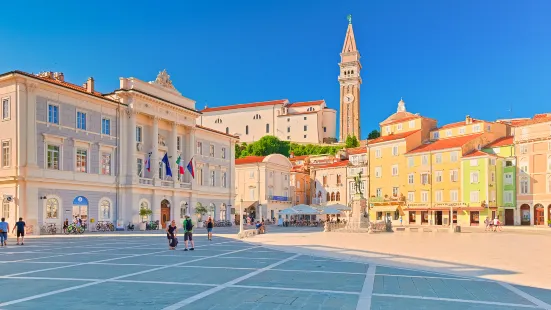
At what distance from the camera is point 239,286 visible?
12.4 meters

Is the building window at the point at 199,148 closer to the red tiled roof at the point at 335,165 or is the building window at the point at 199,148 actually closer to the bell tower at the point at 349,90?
the red tiled roof at the point at 335,165

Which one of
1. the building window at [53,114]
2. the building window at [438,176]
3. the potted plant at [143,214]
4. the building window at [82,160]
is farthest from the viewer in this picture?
the building window at [438,176]

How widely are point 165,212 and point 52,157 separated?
15.2 m

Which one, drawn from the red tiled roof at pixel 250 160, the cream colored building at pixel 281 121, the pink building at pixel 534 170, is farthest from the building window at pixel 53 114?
the cream colored building at pixel 281 121

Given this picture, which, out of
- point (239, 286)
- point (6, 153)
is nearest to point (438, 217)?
point (6, 153)

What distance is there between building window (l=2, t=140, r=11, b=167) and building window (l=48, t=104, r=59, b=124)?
3606mm

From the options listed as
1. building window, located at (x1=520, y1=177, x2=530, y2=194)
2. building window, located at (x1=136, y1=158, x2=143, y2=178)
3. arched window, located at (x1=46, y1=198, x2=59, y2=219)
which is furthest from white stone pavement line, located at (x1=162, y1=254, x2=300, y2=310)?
building window, located at (x1=520, y1=177, x2=530, y2=194)

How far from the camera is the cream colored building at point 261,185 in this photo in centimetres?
7850

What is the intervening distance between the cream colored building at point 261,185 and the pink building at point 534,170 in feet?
110

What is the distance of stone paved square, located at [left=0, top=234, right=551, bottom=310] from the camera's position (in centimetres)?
1019

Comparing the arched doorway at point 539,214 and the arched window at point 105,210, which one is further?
the arched doorway at point 539,214

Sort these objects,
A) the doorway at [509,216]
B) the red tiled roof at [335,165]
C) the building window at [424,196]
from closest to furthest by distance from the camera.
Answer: the doorway at [509,216]
the building window at [424,196]
the red tiled roof at [335,165]

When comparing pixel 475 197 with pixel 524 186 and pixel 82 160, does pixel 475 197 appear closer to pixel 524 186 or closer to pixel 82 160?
pixel 524 186

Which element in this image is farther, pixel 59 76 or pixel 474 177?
pixel 474 177
